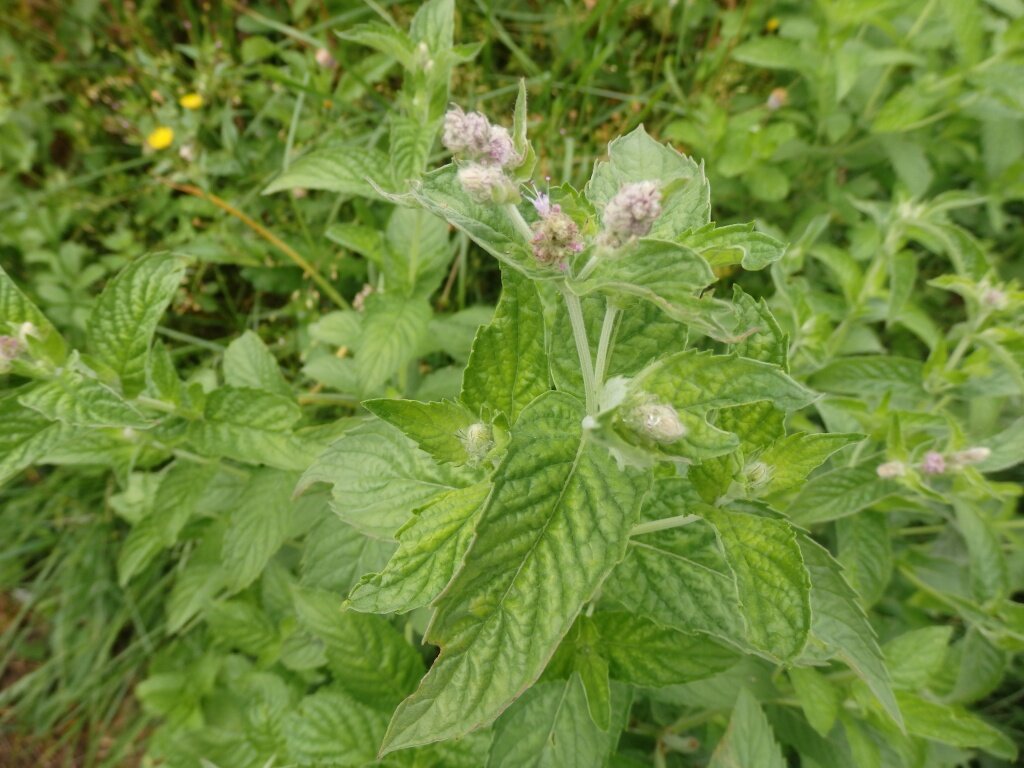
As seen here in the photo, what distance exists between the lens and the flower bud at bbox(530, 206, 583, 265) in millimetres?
833

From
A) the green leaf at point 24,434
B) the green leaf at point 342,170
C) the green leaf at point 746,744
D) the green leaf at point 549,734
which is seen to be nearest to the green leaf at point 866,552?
the green leaf at point 746,744

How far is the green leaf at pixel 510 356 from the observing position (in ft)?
3.34

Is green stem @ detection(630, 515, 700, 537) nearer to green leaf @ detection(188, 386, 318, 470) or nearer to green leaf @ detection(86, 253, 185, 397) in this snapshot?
green leaf @ detection(188, 386, 318, 470)

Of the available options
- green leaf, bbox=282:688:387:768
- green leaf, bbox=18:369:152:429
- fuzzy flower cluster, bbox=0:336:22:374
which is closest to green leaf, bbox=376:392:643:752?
green leaf, bbox=282:688:387:768

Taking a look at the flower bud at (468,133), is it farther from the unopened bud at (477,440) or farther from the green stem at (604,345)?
the unopened bud at (477,440)

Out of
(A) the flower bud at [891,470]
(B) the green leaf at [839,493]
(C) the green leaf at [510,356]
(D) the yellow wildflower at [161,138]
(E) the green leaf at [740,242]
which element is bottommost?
(B) the green leaf at [839,493]

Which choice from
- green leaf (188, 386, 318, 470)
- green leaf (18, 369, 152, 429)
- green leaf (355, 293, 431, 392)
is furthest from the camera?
green leaf (355, 293, 431, 392)

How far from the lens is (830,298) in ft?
6.89

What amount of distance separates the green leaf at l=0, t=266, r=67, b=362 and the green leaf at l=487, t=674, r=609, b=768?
3.95 feet

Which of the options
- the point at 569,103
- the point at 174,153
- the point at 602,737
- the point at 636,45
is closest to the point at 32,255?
the point at 174,153

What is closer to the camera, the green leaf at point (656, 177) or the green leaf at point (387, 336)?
the green leaf at point (656, 177)

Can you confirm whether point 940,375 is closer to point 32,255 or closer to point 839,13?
point 839,13

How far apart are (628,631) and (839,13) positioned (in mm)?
2194

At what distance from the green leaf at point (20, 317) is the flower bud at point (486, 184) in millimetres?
1062
